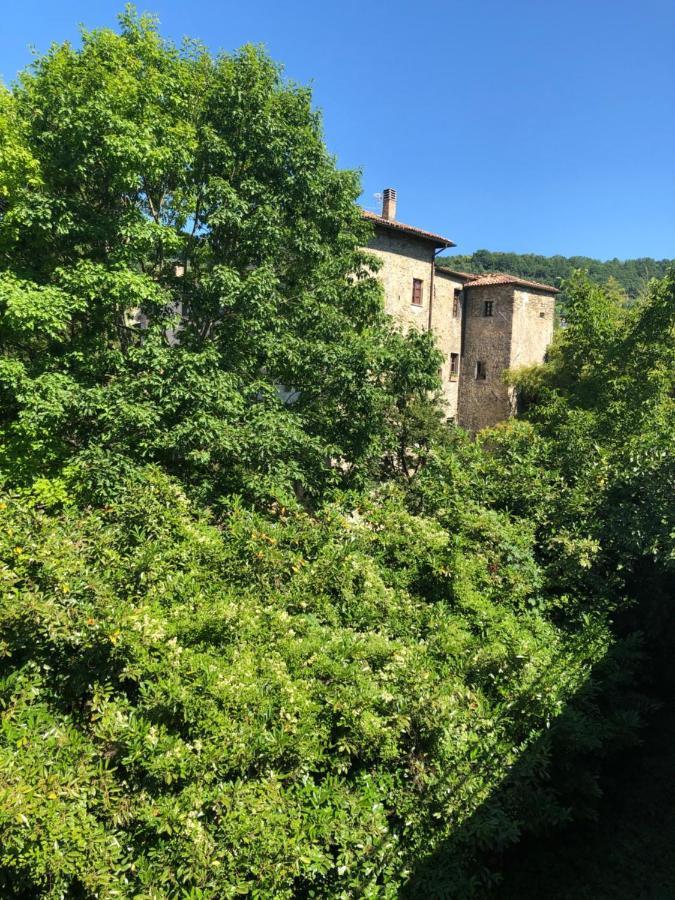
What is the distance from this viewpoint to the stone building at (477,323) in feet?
89.1

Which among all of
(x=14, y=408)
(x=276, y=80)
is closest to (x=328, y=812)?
(x=14, y=408)

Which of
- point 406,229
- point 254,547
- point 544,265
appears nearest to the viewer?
point 254,547

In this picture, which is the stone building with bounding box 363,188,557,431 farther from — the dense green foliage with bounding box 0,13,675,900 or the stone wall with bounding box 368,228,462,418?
the dense green foliage with bounding box 0,13,675,900

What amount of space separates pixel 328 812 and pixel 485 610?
3.44 metres

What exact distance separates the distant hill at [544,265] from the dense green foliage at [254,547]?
4543 cm

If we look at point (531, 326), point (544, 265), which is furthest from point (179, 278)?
point (544, 265)

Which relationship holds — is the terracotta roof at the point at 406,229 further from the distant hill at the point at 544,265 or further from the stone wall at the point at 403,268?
the distant hill at the point at 544,265

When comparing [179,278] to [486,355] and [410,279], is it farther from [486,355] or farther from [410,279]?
[486,355]

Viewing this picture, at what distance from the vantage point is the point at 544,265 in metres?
65.9

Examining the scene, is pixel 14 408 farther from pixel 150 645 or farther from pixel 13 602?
pixel 150 645

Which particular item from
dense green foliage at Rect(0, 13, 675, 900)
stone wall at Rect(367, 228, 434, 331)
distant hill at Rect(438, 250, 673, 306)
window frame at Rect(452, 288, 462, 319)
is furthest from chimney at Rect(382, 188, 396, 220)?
distant hill at Rect(438, 250, 673, 306)

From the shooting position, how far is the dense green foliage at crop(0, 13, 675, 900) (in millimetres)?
4875

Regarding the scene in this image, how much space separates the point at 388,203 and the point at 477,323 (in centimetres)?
776

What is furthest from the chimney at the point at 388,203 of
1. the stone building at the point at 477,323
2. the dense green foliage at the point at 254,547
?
the dense green foliage at the point at 254,547
